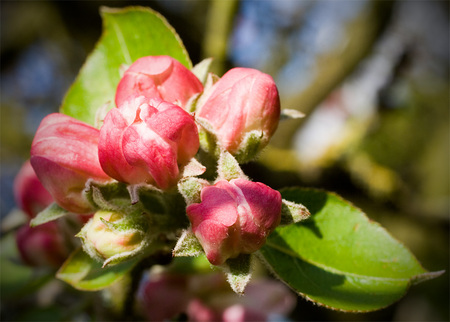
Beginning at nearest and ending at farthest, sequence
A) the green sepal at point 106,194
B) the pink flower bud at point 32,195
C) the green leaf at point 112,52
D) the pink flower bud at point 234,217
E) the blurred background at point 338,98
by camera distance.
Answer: the pink flower bud at point 234,217 < the green sepal at point 106,194 < the green leaf at point 112,52 < the pink flower bud at point 32,195 < the blurred background at point 338,98

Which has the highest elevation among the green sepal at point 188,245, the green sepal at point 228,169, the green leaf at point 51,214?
the green sepal at point 228,169

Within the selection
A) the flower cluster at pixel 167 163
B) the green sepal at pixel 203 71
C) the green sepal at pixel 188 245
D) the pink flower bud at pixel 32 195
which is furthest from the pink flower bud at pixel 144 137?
the pink flower bud at pixel 32 195

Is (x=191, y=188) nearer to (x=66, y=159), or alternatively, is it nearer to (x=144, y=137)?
(x=144, y=137)

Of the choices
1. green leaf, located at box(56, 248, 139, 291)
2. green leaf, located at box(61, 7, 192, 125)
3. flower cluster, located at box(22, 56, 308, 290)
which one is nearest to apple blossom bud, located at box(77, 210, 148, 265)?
flower cluster, located at box(22, 56, 308, 290)

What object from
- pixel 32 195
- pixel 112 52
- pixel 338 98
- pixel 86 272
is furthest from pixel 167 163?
pixel 338 98

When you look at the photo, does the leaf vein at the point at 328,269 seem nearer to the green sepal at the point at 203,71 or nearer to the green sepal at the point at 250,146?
the green sepal at the point at 250,146

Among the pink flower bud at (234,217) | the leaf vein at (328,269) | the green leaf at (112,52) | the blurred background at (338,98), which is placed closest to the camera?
the pink flower bud at (234,217)
